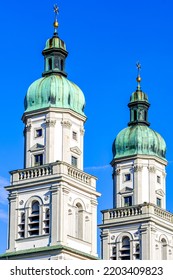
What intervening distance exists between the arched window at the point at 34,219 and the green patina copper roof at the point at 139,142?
14.6 m

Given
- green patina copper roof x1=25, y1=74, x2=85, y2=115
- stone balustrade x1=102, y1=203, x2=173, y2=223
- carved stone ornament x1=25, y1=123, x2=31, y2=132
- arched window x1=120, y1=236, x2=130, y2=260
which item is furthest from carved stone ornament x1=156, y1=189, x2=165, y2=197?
carved stone ornament x1=25, y1=123, x2=31, y2=132

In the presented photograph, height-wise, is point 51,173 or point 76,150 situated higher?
point 76,150

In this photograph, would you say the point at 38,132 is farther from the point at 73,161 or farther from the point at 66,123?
the point at 73,161

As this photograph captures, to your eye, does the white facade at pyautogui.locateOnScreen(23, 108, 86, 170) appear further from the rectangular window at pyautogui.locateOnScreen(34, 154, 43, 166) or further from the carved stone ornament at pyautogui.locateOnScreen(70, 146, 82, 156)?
the rectangular window at pyautogui.locateOnScreen(34, 154, 43, 166)

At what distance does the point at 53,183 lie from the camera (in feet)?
214

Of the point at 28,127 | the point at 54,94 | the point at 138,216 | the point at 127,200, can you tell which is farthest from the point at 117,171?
the point at 54,94

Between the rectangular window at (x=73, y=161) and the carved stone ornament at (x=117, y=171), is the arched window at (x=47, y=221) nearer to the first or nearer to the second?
the rectangular window at (x=73, y=161)

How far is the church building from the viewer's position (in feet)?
211

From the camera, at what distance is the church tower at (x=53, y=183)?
63844 mm

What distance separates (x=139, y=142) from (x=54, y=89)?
40.3ft

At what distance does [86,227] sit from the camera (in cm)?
6644

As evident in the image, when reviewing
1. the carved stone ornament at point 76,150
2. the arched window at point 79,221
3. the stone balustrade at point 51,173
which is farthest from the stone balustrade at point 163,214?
the arched window at point 79,221

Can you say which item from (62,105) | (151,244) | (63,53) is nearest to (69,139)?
(62,105)
